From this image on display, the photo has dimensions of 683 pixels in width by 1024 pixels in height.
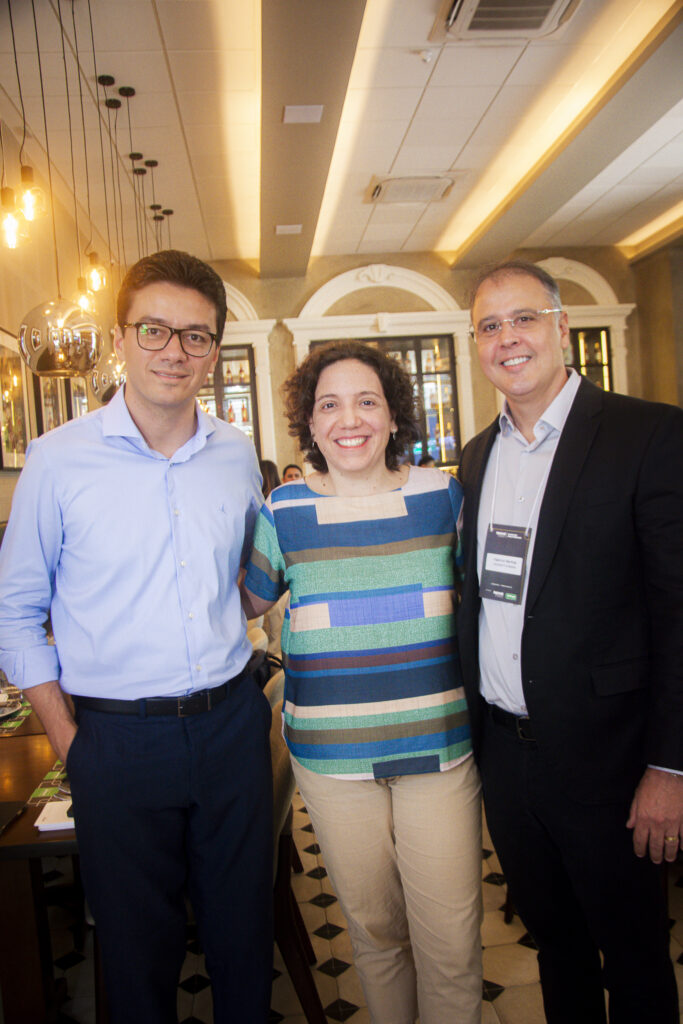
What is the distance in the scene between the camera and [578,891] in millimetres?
1650

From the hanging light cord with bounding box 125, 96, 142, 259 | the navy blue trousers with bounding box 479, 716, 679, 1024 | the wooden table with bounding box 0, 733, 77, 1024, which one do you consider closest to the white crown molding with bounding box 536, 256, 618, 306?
the hanging light cord with bounding box 125, 96, 142, 259

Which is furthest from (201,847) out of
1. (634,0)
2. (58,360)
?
(634,0)

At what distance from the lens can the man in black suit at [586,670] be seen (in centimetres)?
154

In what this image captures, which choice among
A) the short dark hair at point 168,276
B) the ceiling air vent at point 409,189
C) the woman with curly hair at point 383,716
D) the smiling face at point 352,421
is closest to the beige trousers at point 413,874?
the woman with curly hair at point 383,716

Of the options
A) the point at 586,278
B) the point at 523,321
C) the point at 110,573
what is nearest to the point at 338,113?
the point at 523,321

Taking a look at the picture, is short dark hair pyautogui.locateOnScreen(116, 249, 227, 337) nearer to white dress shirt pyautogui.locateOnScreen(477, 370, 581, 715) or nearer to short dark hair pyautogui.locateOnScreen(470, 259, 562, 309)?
short dark hair pyautogui.locateOnScreen(470, 259, 562, 309)

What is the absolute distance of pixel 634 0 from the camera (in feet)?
15.3

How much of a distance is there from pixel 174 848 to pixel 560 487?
3.86ft

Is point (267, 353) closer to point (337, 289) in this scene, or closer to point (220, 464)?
point (337, 289)

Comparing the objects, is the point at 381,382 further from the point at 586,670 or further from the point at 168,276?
the point at 586,670

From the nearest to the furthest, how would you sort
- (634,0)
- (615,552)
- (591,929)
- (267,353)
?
1. (615,552)
2. (591,929)
3. (634,0)
4. (267,353)

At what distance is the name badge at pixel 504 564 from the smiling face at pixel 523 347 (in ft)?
1.05

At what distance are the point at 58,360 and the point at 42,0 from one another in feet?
7.07

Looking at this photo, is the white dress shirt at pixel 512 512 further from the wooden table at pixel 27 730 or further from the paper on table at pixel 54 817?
the wooden table at pixel 27 730
